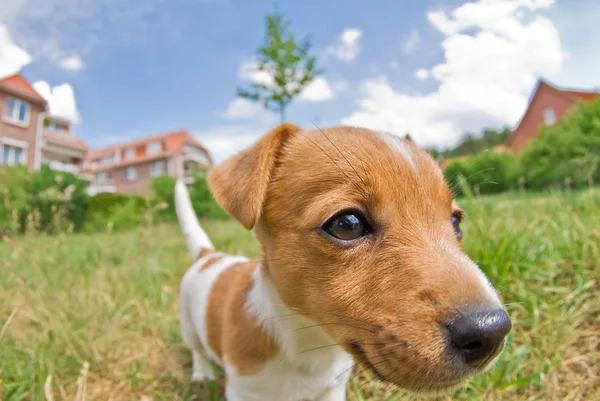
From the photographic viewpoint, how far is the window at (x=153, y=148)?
171 ft

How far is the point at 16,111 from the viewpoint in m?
27.0

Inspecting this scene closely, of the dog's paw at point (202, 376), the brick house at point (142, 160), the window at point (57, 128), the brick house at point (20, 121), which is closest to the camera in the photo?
the dog's paw at point (202, 376)

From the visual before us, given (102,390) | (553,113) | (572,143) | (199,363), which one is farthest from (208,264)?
(553,113)

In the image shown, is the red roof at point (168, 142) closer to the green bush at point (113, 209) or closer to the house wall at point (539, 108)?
the green bush at point (113, 209)

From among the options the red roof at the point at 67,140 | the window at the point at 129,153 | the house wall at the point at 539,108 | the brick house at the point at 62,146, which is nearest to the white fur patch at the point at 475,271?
the house wall at the point at 539,108

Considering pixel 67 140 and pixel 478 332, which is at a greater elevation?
pixel 67 140

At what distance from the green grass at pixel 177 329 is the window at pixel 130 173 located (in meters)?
51.6

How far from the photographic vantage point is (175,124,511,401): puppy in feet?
4.23

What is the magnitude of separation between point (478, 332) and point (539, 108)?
141ft

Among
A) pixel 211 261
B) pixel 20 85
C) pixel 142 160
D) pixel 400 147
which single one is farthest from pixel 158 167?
pixel 400 147

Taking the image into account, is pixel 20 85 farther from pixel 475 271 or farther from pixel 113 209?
pixel 475 271

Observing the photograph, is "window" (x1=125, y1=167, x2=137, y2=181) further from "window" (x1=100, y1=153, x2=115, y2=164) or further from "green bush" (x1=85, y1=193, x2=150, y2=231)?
"green bush" (x1=85, y1=193, x2=150, y2=231)

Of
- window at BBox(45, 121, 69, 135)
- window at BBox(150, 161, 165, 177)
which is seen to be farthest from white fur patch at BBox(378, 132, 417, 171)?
window at BBox(150, 161, 165, 177)

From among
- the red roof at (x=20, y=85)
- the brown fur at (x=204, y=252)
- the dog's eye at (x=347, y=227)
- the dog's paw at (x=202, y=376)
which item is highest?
the red roof at (x=20, y=85)
